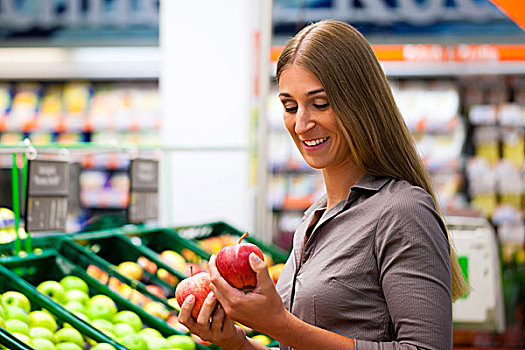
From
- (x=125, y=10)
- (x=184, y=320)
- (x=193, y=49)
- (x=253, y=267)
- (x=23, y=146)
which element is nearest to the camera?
(x=253, y=267)

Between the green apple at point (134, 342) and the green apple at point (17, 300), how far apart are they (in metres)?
0.31

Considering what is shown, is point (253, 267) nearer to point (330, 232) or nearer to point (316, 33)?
point (330, 232)

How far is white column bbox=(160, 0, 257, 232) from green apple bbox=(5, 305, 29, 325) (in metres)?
2.59

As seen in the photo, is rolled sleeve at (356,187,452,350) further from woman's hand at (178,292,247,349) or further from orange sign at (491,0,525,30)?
orange sign at (491,0,525,30)

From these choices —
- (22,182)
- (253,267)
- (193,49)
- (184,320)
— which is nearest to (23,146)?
(22,182)

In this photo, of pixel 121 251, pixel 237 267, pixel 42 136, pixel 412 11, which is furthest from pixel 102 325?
pixel 42 136

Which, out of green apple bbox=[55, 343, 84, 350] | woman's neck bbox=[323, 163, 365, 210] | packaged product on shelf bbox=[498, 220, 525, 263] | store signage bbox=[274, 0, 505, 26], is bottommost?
packaged product on shelf bbox=[498, 220, 525, 263]

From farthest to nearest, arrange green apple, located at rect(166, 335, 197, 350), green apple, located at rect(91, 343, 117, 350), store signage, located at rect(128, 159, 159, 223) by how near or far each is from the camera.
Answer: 1. store signage, located at rect(128, 159, 159, 223)
2. green apple, located at rect(166, 335, 197, 350)
3. green apple, located at rect(91, 343, 117, 350)

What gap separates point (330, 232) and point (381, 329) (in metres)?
0.22

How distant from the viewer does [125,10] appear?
665cm

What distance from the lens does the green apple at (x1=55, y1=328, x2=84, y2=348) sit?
193 cm

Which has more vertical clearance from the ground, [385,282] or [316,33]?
[316,33]

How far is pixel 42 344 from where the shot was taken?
5.94 feet

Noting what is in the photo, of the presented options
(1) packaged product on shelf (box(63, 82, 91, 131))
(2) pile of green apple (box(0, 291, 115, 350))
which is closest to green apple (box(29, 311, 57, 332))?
(2) pile of green apple (box(0, 291, 115, 350))
